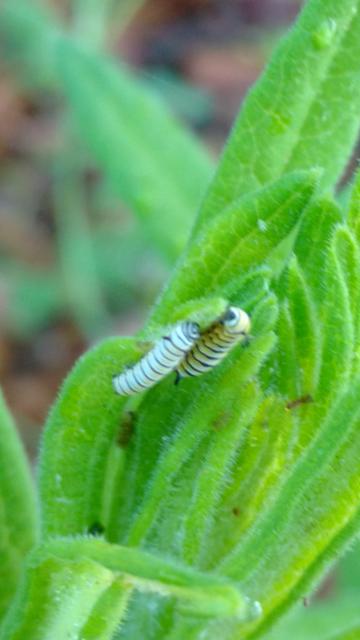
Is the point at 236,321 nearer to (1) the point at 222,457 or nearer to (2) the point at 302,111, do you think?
(1) the point at 222,457

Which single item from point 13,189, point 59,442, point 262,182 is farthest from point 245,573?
point 13,189

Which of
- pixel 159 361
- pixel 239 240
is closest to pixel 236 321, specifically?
pixel 159 361

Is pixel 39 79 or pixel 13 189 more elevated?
pixel 39 79

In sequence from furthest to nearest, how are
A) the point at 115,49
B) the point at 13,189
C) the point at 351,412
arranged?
the point at 115,49 < the point at 13,189 < the point at 351,412

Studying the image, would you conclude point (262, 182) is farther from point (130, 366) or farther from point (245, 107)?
point (130, 366)

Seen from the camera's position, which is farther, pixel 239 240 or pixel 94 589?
pixel 239 240

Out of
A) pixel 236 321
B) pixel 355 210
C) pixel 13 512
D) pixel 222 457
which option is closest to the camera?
pixel 236 321
